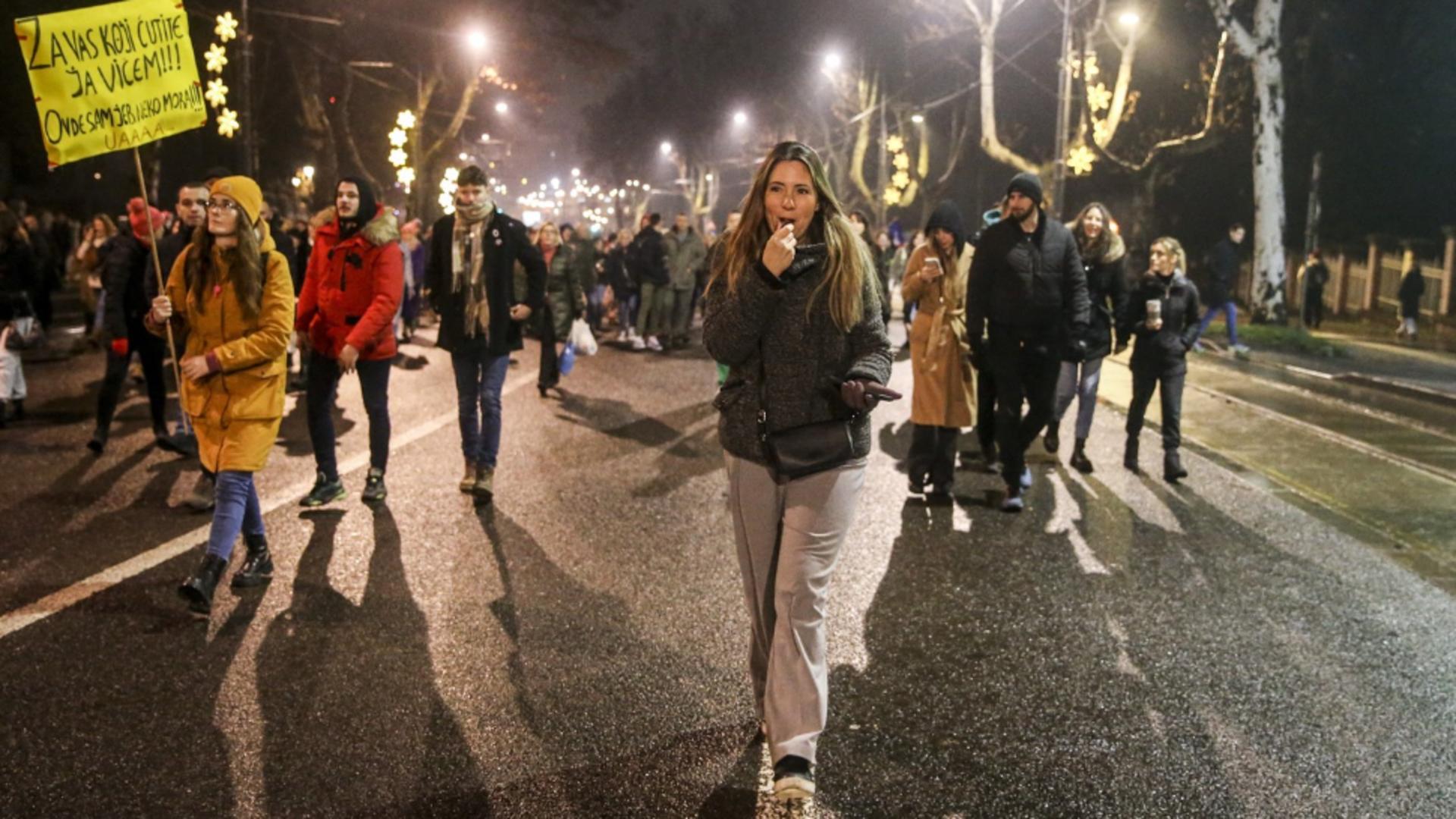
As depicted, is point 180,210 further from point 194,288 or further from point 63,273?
point 63,273

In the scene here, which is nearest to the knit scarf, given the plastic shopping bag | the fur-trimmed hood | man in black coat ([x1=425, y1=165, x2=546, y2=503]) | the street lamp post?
man in black coat ([x1=425, y1=165, x2=546, y2=503])

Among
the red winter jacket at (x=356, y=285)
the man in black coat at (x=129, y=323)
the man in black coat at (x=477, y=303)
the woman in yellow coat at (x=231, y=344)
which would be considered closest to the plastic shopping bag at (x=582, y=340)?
the man in black coat at (x=129, y=323)

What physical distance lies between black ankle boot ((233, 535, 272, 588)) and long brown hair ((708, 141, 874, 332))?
309 cm

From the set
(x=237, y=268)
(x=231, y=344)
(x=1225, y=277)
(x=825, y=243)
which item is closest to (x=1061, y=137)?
(x=1225, y=277)

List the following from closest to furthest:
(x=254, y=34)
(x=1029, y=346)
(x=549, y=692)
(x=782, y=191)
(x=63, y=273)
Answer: (x=782, y=191)
(x=549, y=692)
(x=1029, y=346)
(x=254, y=34)
(x=63, y=273)

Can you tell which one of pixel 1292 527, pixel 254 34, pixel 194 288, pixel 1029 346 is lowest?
pixel 1292 527

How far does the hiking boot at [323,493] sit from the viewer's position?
294 inches

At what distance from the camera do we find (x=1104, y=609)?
5.84m

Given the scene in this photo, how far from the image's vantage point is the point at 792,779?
3717 millimetres

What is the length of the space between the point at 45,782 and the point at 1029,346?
18.4 feet

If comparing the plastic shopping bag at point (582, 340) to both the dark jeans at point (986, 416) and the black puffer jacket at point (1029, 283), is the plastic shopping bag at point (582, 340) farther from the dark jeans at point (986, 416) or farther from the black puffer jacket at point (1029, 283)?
the black puffer jacket at point (1029, 283)

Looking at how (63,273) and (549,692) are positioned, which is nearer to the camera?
(549,692)

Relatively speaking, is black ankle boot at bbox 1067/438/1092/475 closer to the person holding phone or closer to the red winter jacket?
the person holding phone

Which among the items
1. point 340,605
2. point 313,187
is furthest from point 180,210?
point 313,187
